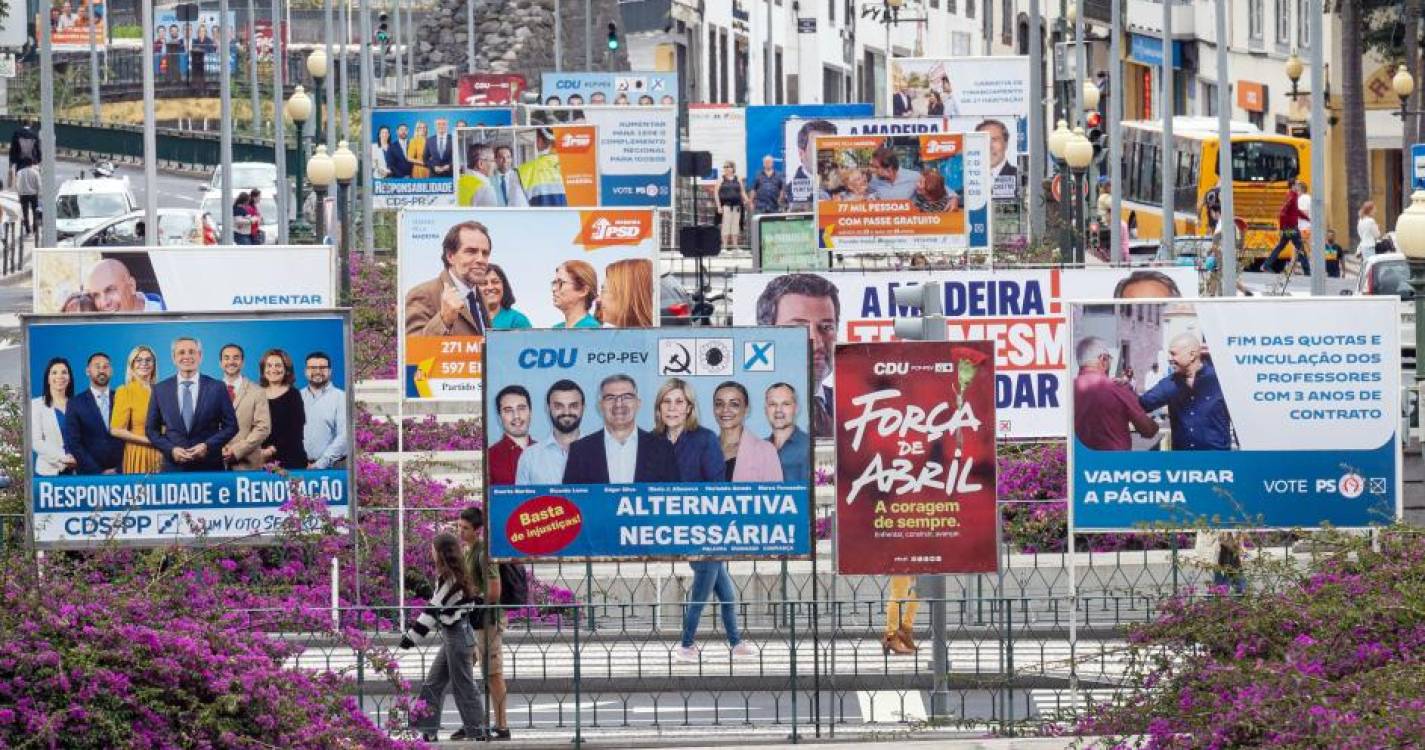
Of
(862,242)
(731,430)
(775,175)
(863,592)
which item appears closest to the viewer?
(731,430)

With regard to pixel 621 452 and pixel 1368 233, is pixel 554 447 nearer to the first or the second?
pixel 621 452

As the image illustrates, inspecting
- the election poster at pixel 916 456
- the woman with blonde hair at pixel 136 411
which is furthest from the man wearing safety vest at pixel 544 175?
the election poster at pixel 916 456

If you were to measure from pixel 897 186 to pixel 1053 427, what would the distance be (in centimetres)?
1508

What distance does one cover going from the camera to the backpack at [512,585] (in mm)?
19969

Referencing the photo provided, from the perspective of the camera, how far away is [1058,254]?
140ft

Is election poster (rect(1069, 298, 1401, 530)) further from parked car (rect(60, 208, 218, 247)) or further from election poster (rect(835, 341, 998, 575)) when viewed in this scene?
parked car (rect(60, 208, 218, 247))

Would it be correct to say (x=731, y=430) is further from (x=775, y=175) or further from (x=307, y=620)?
(x=775, y=175)

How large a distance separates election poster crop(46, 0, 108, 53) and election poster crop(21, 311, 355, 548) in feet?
296

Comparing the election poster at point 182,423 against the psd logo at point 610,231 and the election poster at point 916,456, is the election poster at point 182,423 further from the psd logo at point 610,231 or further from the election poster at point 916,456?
the psd logo at point 610,231

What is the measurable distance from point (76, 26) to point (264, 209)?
59496mm

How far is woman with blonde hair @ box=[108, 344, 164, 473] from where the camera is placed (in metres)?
19.8

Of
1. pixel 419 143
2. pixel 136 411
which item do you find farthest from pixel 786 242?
pixel 136 411

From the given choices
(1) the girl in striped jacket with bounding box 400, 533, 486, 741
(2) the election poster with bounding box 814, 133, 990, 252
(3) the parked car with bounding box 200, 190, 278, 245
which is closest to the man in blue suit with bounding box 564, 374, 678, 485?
(1) the girl in striped jacket with bounding box 400, 533, 486, 741

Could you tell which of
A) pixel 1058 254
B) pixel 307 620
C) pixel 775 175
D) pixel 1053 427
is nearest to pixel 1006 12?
pixel 775 175
